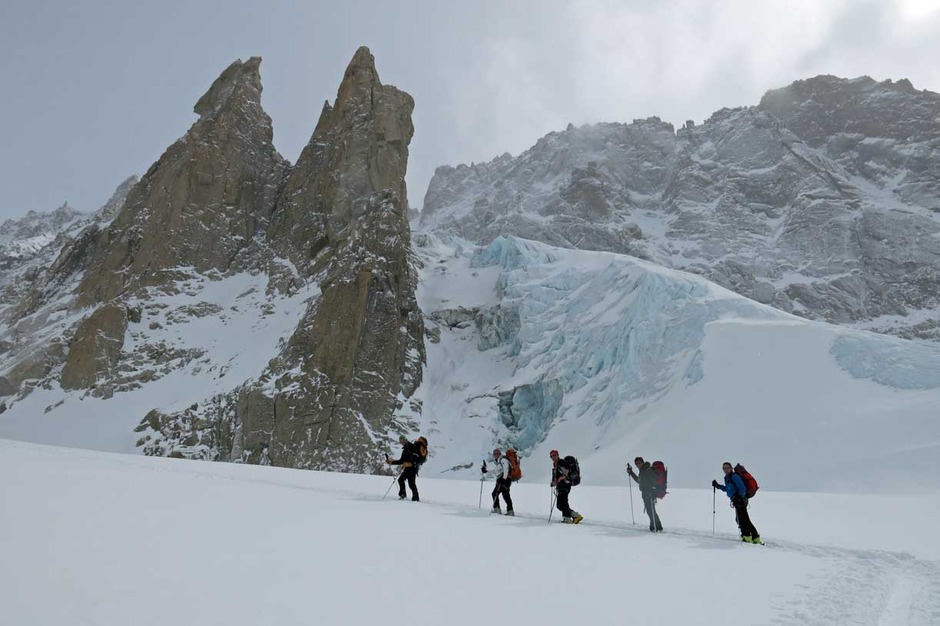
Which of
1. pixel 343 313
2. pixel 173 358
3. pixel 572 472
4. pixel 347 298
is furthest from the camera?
pixel 173 358

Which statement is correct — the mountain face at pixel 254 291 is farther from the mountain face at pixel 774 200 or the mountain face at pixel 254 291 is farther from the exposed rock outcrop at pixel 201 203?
the mountain face at pixel 774 200

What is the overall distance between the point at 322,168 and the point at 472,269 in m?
24.9

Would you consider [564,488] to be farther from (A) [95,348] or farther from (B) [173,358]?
(A) [95,348]

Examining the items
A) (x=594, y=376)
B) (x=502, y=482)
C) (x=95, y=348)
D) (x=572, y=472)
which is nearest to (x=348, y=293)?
(x=95, y=348)

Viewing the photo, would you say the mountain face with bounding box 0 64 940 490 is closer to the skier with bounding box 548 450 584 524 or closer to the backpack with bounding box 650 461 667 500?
the backpack with bounding box 650 461 667 500

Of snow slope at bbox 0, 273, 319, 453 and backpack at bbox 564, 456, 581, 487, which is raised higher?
snow slope at bbox 0, 273, 319, 453

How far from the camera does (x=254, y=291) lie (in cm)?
7500

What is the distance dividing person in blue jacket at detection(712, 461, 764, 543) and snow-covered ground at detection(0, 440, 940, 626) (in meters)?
0.31

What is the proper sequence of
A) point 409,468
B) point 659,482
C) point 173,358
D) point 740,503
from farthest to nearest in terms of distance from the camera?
point 173,358 < point 409,468 < point 659,482 < point 740,503

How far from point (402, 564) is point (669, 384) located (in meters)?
33.6

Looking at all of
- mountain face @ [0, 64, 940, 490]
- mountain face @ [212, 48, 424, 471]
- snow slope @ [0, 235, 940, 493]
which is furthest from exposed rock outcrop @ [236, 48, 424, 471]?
snow slope @ [0, 235, 940, 493]

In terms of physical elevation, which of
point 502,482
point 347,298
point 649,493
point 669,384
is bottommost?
point 502,482

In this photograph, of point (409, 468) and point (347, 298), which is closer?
point (409, 468)

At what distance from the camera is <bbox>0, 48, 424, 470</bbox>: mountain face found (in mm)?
55125
